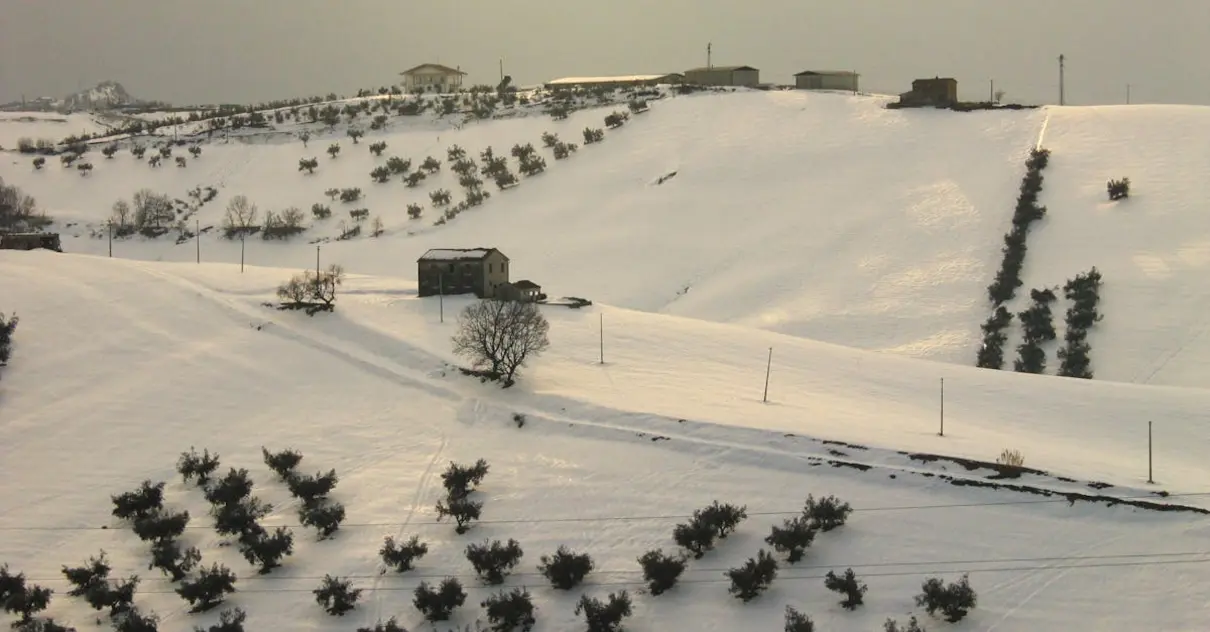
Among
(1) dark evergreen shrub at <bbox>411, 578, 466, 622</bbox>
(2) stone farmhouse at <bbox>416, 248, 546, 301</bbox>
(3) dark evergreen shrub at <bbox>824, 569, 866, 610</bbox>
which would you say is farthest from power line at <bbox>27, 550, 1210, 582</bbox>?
(2) stone farmhouse at <bbox>416, 248, 546, 301</bbox>

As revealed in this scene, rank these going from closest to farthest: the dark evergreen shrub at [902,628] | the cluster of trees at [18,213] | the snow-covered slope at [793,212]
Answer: the dark evergreen shrub at [902,628] → the snow-covered slope at [793,212] → the cluster of trees at [18,213]

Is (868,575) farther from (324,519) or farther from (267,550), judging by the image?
(267,550)

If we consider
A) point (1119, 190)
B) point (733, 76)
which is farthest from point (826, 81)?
point (1119, 190)

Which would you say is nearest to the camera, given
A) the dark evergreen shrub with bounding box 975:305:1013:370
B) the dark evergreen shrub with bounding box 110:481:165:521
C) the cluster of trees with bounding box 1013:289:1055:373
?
the dark evergreen shrub with bounding box 110:481:165:521

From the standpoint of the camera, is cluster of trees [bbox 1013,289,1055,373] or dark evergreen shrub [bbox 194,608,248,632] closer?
dark evergreen shrub [bbox 194,608,248,632]

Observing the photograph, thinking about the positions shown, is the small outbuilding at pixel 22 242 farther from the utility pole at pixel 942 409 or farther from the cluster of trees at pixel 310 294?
the utility pole at pixel 942 409

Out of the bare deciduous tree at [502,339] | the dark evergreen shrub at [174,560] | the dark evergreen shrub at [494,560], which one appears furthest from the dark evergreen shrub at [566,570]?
the bare deciduous tree at [502,339]

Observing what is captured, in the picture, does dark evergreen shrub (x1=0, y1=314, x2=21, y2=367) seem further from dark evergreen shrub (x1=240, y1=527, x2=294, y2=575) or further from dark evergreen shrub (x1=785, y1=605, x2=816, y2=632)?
dark evergreen shrub (x1=785, y1=605, x2=816, y2=632)
